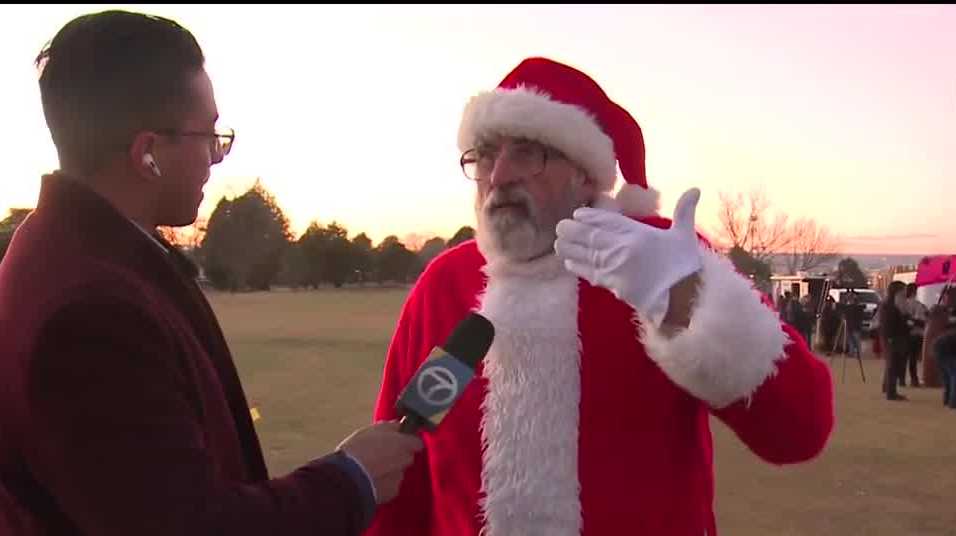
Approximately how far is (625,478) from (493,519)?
0.36 m

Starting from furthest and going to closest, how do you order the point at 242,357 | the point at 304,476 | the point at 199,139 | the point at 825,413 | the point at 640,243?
1. the point at 242,357
2. the point at 825,413
3. the point at 640,243
4. the point at 199,139
5. the point at 304,476

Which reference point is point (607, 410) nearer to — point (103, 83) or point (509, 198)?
point (509, 198)

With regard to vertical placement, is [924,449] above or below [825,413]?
below

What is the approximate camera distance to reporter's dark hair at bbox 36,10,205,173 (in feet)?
4.71

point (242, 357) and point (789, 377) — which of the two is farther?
point (242, 357)

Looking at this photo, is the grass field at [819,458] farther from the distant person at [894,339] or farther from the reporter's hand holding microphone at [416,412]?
the reporter's hand holding microphone at [416,412]

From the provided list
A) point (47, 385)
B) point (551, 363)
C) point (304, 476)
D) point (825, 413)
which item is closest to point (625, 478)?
point (551, 363)

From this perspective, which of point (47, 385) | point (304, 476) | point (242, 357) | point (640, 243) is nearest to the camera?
point (47, 385)

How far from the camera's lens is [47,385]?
1244mm

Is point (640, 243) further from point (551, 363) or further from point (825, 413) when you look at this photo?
point (825, 413)

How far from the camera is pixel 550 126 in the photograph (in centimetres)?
250

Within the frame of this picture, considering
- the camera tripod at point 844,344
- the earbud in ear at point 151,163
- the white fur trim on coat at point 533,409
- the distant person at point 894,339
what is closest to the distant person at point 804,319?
the camera tripod at point 844,344

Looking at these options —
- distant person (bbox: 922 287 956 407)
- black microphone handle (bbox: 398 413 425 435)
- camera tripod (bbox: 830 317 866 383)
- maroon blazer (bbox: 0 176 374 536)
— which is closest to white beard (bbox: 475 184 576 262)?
black microphone handle (bbox: 398 413 425 435)

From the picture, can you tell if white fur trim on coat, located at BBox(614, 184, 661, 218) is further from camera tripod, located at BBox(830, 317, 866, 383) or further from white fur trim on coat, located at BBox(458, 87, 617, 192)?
camera tripod, located at BBox(830, 317, 866, 383)
